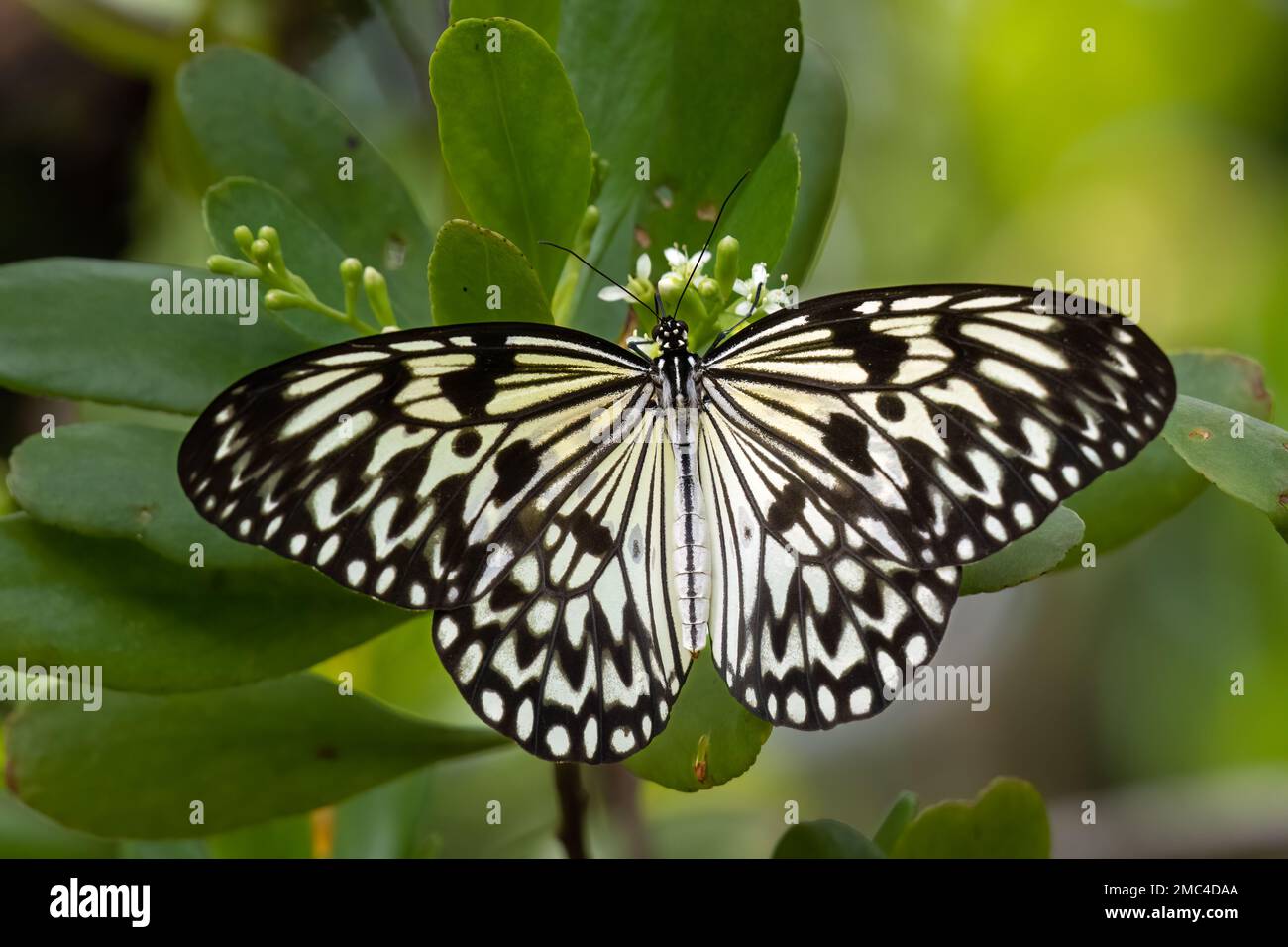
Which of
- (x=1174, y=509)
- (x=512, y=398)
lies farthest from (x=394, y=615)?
(x=1174, y=509)

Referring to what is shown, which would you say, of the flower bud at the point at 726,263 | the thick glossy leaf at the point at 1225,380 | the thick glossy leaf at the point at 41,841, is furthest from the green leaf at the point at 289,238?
the thick glossy leaf at the point at 1225,380

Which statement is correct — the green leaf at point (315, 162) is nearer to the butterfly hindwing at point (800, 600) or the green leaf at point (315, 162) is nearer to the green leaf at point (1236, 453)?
the butterfly hindwing at point (800, 600)

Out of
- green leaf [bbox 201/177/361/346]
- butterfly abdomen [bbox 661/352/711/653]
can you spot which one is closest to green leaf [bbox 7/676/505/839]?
butterfly abdomen [bbox 661/352/711/653]

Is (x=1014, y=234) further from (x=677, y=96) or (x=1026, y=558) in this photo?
(x=1026, y=558)

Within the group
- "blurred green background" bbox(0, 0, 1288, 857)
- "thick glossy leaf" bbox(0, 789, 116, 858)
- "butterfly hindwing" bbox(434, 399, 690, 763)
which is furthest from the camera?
"blurred green background" bbox(0, 0, 1288, 857)

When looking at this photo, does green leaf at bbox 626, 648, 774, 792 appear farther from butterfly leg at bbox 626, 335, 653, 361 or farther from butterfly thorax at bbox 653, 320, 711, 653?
butterfly leg at bbox 626, 335, 653, 361

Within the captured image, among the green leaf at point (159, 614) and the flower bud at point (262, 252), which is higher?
the flower bud at point (262, 252)

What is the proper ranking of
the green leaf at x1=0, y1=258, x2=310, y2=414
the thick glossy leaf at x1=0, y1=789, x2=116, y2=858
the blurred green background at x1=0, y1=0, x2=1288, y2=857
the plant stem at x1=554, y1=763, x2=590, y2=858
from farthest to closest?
the blurred green background at x1=0, y1=0, x2=1288, y2=857 → the thick glossy leaf at x1=0, y1=789, x2=116, y2=858 → the plant stem at x1=554, y1=763, x2=590, y2=858 → the green leaf at x1=0, y1=258, x2=310, y2=414
